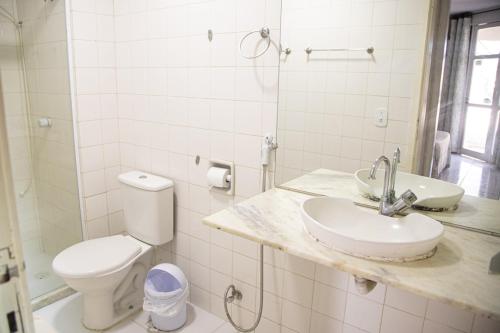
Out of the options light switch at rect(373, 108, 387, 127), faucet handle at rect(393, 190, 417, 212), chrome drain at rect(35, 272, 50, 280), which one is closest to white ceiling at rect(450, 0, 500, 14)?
light switch at rect(373, 108, 387, 127)

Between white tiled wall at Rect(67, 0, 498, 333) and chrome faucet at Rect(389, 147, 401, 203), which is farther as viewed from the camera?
white tiled wall at Rect(67, 0, 498, 333)

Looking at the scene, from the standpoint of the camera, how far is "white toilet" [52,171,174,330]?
1937 mm

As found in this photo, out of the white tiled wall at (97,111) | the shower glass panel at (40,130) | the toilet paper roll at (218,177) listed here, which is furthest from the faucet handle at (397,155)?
the shower glass panel at (40,130)

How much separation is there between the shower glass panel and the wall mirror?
1.53 meters

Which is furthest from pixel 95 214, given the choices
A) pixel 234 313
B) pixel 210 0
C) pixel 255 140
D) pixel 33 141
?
pixel 210 0

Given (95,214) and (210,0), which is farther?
(95,214)

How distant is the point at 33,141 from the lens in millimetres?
2545

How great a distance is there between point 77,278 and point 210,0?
1.63m

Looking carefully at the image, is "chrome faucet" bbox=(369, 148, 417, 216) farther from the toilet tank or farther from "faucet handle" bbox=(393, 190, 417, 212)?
the toilet tank

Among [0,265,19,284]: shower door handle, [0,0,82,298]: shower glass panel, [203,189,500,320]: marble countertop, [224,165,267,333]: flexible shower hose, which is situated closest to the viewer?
[0,265,19,284]: shower door handle

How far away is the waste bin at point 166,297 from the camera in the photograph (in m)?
2.03

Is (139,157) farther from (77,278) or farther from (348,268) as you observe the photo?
(348,268)

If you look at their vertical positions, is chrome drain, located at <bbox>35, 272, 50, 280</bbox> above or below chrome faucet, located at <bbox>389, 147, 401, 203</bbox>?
below

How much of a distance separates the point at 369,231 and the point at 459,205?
42cm
